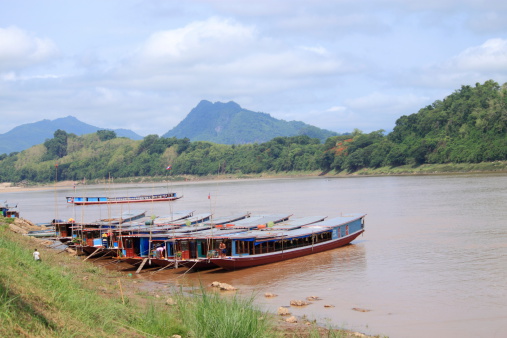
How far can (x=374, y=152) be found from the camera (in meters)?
99.9

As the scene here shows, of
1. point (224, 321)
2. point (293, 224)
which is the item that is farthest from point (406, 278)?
point (224, 321)

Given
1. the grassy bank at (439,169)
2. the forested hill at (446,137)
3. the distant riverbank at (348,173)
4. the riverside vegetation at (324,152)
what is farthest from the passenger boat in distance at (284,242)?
the forested hill at (446,137)

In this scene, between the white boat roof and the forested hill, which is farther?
the forested hill

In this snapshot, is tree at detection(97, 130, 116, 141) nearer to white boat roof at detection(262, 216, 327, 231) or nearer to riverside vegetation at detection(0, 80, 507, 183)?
riverside vegetation at detection(0, 80, 507, 183)

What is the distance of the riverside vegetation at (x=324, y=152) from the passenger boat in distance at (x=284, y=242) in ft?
45.4

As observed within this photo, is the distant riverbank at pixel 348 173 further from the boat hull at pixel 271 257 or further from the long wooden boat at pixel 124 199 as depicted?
the boat hull at pixel 271 257

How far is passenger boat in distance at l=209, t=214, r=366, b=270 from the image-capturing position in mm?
22578

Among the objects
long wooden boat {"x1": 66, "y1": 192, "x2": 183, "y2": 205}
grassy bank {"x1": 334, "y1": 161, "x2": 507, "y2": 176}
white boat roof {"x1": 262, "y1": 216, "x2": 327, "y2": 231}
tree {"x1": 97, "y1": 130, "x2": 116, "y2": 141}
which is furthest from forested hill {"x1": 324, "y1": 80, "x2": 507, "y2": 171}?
tree {"x1": 97, "y1": 130, "x2": 116, "y2": 141}

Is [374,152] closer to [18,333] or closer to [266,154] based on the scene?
[266,154]

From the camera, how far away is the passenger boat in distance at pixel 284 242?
22578 mm

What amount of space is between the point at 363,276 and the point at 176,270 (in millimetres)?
7943

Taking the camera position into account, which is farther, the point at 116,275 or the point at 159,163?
the point at 159,163

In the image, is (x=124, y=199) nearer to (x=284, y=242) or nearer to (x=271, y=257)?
(x=284, y=242)

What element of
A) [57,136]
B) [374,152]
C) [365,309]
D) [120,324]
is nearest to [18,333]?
[120,324]
